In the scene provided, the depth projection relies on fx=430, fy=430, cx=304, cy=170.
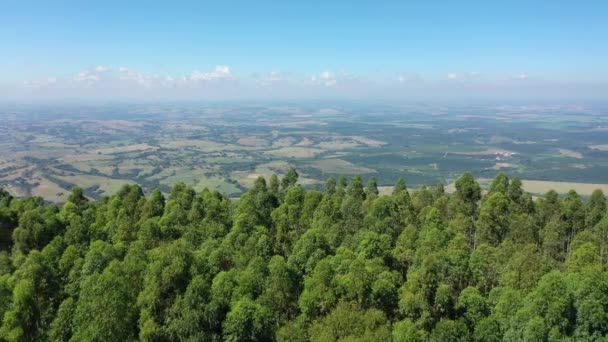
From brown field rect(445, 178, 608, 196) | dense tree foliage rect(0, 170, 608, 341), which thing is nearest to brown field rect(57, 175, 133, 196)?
dense tree foliage rect(0, 170, 608, 341)

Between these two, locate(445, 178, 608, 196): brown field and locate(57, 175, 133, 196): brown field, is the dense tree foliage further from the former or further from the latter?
locate(445, 178, 608, 196): brown field

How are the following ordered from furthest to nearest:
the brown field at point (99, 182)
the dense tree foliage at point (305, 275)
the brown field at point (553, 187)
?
the brown field at point (99, 182), the brown field at point (553, 187), the dense tree foliage at point (305, 275)

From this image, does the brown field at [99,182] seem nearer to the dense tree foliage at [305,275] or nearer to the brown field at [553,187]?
the dense tree foliage at [305,275]

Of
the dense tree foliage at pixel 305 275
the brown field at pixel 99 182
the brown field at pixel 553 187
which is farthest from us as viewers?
the brown field at pixel 99 182

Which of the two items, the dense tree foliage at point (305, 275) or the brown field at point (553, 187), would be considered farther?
the brown field at point (553, 187)

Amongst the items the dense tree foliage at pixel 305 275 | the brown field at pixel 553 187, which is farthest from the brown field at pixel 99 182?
the brown field at pixel 553 187

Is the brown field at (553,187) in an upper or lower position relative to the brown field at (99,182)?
upper

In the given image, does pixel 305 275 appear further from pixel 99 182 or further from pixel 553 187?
pixel 553 187

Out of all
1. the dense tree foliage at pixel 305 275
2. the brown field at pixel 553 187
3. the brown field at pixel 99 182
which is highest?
the dense tree foliage at pixel 305 275

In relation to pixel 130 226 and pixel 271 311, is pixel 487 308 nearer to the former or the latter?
pixel 271 311
